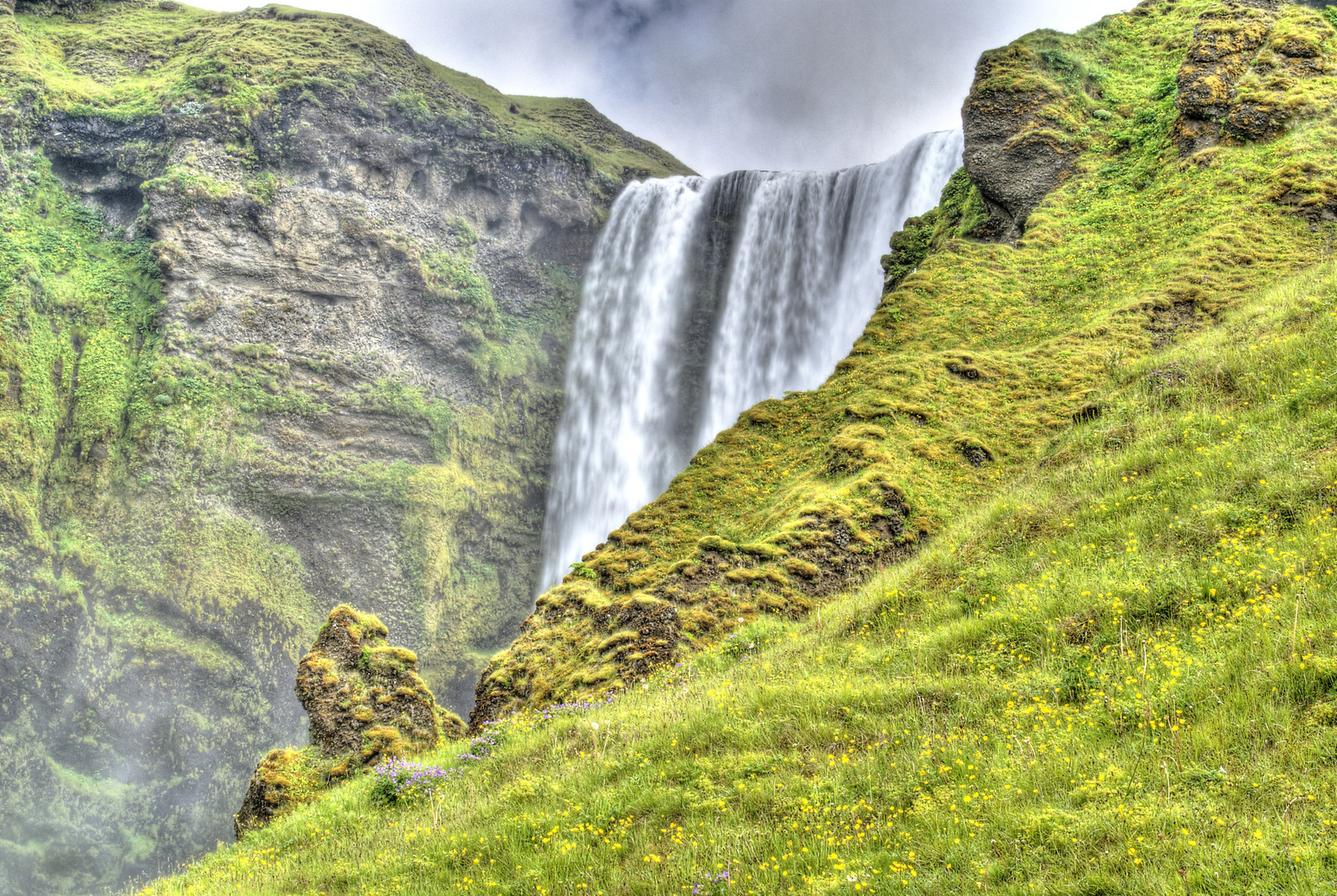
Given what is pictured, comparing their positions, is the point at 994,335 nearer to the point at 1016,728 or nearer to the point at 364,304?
the point at 1016,728

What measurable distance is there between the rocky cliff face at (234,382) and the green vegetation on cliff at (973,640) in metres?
35.0

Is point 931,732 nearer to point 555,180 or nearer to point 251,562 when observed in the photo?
point 251,562

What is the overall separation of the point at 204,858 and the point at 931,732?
7694mm

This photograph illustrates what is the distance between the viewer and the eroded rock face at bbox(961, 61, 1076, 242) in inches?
733

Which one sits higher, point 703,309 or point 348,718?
point 703,309

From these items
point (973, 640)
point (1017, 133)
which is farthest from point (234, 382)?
point (973, 640)

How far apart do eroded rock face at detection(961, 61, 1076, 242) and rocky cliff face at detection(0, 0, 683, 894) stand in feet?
113

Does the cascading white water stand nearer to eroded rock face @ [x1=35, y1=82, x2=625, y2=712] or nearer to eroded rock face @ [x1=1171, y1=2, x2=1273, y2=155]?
eroded rock face @ [x1=35, y1=82, x2=625, y2=712]

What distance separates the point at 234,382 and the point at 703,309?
26.5 meters

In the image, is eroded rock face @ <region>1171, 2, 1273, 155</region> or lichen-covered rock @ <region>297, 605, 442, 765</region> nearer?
lichen-covered rock @ <region>297, 605, 442, 765</region>

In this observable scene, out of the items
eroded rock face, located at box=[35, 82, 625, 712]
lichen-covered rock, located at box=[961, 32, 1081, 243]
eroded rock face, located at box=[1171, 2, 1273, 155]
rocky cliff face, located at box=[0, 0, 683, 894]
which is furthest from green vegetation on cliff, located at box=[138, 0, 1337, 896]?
eroded rock face, located at box=[35, 82, 625, 712]

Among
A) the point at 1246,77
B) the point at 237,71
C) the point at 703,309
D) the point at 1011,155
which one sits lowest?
the point at 1011,155

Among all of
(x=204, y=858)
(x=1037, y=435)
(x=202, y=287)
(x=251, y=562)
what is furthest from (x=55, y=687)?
(x=1037, y=435)

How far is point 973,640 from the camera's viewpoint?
5734mm
